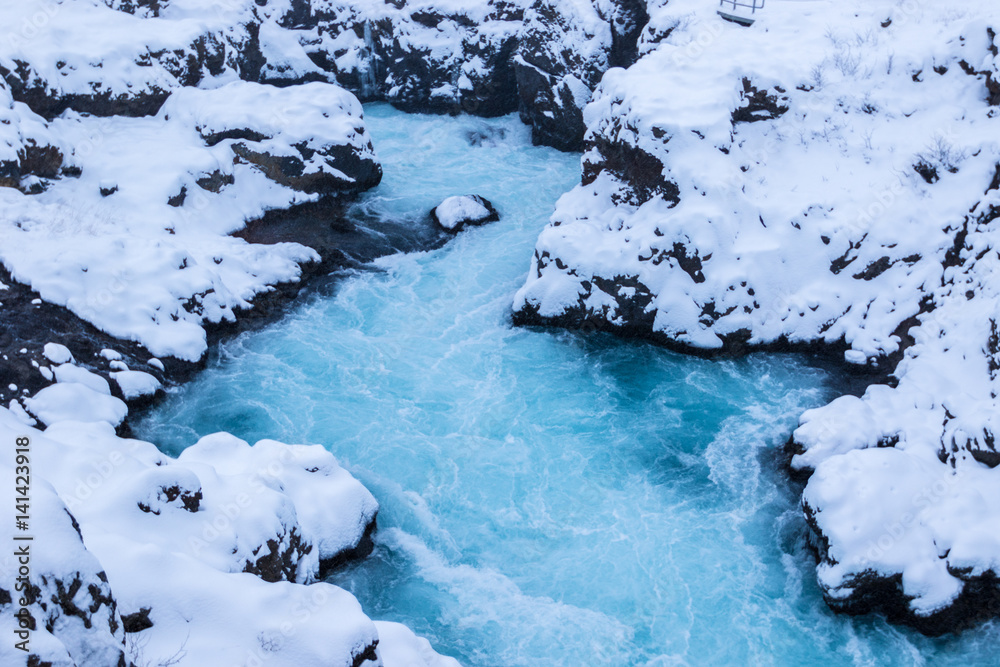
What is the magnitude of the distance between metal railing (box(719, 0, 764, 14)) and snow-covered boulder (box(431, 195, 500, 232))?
9112 millimetres

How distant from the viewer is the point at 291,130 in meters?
23.2

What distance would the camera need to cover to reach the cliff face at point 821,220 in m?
14.8

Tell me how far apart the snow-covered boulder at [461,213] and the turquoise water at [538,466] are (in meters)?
1.05

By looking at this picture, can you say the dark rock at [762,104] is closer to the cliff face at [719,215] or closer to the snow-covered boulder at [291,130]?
the cliff face at [719,215]

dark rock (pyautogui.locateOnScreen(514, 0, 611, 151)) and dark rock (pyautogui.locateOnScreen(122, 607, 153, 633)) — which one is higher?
dark rock (pyautogui.locateOnScreen(514, 0, 611, 151))

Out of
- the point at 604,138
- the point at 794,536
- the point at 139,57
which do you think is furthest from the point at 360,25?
the point at 794,536

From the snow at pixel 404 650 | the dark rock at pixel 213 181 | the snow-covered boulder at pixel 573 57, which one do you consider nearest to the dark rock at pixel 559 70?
the snow-covered boulder at pixel 573 57

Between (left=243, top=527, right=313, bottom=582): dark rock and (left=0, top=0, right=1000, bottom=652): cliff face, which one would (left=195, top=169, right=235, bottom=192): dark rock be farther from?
(left=243, top=527, right=313, bottom=582): dark rock

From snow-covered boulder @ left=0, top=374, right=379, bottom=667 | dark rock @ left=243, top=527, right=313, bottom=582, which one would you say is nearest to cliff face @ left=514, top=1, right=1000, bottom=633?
snow-covered boulder @ left=0, top=374, right=379, bottom=667

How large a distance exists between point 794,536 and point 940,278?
7.14 metres

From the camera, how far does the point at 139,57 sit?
2400 centimetres

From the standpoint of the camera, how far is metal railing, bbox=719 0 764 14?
22.5 metres

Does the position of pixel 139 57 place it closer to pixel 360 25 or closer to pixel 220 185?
pixel 220 185

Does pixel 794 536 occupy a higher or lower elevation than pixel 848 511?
lower
